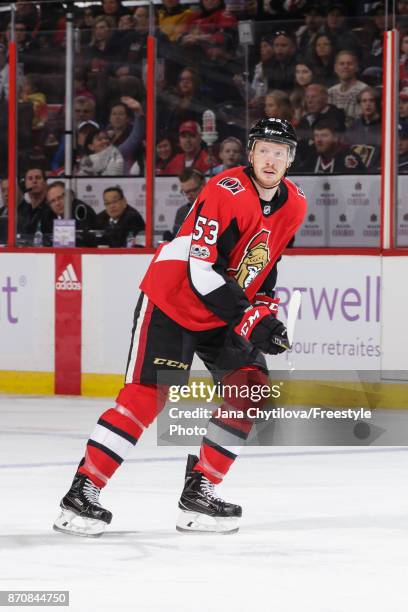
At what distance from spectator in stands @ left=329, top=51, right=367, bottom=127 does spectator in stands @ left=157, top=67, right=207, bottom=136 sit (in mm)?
758

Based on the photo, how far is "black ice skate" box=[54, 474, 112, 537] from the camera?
3.72 metres

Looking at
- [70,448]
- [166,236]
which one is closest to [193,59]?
[166,236]

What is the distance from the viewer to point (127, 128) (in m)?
7.76

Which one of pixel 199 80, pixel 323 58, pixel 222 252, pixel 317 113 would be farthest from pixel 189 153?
pixel 222 252

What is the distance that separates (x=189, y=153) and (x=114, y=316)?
1.02m

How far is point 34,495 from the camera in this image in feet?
14.7

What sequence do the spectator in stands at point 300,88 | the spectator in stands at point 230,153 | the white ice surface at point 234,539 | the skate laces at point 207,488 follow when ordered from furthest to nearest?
the spectator in stands at point 230,153 < the spectator in stands at point 300,88 < the skate laces at point 207,488 < the white ice surface at point 234,539

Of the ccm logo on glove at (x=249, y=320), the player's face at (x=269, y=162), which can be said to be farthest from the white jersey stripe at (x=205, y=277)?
the player's face at (x=269, y=162)

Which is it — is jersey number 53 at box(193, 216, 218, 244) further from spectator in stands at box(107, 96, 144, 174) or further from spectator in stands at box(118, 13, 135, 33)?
spectator in stands at box(118, 13, 135, 33)

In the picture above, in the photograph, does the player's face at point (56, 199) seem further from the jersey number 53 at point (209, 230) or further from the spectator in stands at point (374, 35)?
the jersey number 53 at point (209, 230)

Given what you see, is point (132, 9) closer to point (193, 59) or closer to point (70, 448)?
point (193, 59)

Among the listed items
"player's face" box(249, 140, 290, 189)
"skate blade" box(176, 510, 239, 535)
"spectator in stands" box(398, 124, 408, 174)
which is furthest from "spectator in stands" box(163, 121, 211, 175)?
"skate blade" box(176, 510, 239, 535)

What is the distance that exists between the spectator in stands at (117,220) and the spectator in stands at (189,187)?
25cm

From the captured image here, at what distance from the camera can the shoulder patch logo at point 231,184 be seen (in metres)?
3.69
